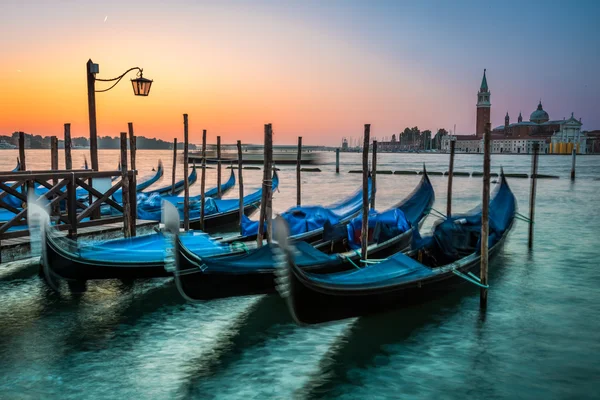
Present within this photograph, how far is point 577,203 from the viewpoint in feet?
50.4

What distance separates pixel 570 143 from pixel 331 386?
9887 centimetres

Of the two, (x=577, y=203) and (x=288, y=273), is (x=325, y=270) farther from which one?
(x=577, y=203)

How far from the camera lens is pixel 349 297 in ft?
12.4

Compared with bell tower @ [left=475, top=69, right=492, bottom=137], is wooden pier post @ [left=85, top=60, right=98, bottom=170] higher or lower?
lower

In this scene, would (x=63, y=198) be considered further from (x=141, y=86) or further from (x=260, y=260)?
(x=260, y=260)

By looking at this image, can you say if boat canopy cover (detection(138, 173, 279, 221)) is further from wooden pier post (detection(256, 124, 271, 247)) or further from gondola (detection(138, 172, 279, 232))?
wooden pier post (detection(256, 124, 271, 247))

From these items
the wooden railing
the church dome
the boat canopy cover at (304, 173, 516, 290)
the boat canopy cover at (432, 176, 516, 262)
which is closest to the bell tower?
the church dome

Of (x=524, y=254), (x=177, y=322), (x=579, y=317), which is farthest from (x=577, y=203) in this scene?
(x=177, y=322)

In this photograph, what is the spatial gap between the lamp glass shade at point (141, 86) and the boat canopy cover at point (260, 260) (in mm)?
2708

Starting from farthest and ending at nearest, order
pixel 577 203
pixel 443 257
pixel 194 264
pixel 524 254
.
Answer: pixel 577 203 → pixel 524 254 → pixel 443 257 → pixel 194 264

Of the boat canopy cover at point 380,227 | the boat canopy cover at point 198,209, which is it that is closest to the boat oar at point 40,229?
the boat canopy cover at point 198,209

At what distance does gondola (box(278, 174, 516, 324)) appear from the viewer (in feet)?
11.4

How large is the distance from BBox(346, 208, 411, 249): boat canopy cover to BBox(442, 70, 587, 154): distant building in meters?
86.4

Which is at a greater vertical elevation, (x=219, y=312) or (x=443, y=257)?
(x=443, y=257)
